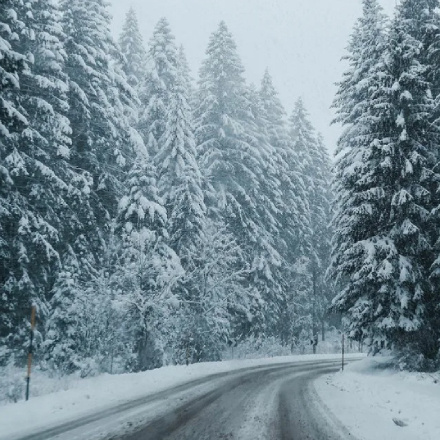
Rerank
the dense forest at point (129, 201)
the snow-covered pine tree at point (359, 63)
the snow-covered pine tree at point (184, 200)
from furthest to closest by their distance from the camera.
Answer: the snow-covered pine tree at point (184, 200) → the snow-covered pine tree at point (359, 63) → the dense forest at point (129, 201)

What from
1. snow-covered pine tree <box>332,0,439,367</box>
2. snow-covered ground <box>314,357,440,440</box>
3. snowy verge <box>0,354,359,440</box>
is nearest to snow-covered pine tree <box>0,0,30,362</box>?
snowy verge <box>0,354,359,440</box>

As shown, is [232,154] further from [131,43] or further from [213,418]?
[213,418]

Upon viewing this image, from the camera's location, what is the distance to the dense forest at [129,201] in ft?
53.1

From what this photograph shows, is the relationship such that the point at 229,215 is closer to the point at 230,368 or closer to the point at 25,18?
the point at 230,368

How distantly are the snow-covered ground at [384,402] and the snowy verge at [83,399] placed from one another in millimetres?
5036

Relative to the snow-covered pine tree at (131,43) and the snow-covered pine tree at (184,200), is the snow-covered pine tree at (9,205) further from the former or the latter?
the snow-covered pine tree at (131,43)

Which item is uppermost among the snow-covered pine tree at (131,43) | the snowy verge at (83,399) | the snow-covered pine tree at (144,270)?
the snow-covered pine tree at (131,43)

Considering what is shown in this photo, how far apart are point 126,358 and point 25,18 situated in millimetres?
13769

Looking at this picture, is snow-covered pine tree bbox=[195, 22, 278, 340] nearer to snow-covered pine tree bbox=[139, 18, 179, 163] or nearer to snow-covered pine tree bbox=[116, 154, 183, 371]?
snow-covered pine tree bbox=[139, 18, 179, 163]

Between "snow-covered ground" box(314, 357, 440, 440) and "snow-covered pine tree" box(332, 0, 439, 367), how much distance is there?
1.52 meters

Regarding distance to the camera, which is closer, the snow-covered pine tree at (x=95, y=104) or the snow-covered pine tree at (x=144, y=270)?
the snow-covered pine tree at (x=144, y=270)

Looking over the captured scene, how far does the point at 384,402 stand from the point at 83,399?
7520 millimetres

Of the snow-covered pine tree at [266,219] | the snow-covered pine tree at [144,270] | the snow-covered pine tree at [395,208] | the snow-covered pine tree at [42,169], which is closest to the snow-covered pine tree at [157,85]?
the snow-covered pine tree at [266,219]

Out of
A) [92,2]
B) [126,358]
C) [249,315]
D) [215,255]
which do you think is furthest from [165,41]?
[126,358]
